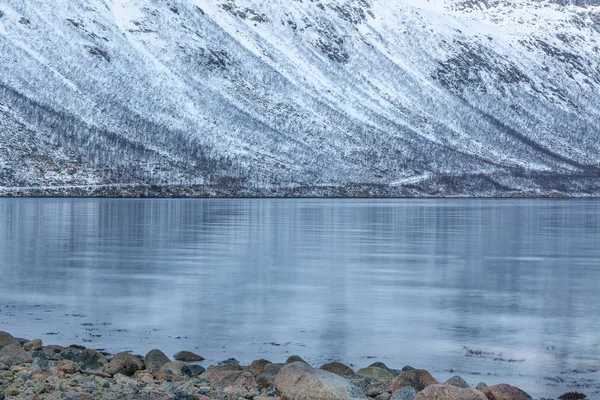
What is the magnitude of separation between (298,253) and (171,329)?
2729cm

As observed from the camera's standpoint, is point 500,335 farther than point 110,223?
No

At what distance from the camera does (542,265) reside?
4731 centimetres

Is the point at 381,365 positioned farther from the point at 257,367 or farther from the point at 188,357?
the point at 188,357

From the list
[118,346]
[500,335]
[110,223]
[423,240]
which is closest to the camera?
[118,346]

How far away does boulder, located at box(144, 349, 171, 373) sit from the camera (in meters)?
20.9

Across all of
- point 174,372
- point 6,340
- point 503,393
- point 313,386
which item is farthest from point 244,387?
point 6,340

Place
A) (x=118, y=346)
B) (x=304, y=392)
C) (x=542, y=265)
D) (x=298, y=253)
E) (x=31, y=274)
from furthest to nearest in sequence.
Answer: (x=298, y=253) < (x=542, y=265) < (x=31, y=274) < (x=118, y=346) < (x=304, y=392)

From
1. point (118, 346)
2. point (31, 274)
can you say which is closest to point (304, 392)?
point (118, 346)

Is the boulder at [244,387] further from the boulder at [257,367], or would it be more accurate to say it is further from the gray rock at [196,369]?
the gray rock at [196,369]

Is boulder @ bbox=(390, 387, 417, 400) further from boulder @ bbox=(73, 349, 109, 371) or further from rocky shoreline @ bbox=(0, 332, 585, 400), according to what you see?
boulder @ bbox=(73, 349, 109, 371)

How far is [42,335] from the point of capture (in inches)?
1009

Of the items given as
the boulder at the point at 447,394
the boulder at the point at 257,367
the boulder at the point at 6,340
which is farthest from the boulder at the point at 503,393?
the boulder at the point at 6,340

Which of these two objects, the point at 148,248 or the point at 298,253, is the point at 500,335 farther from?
the point at 148,248

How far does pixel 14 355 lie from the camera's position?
21.1 m
